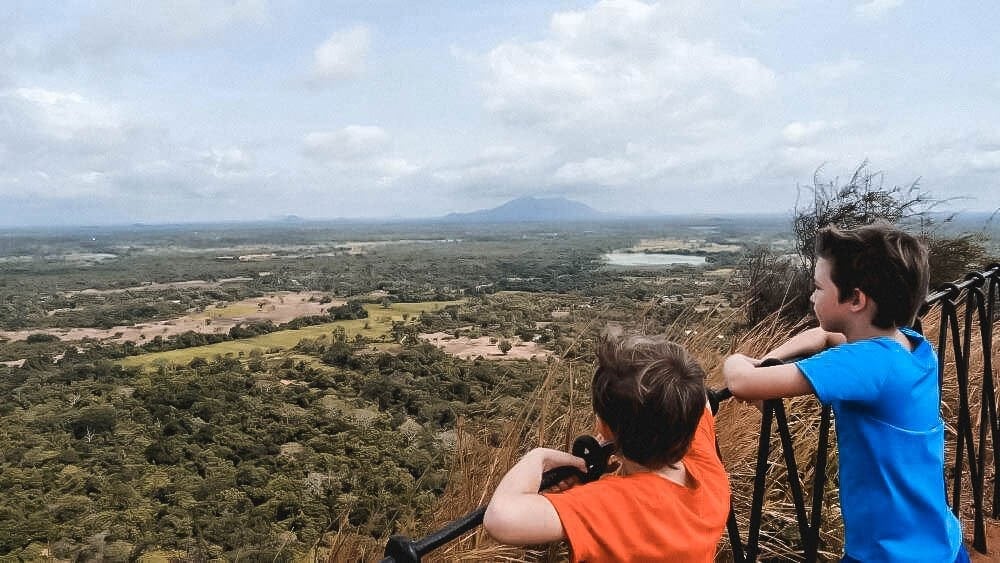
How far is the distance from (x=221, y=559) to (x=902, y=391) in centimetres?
2935

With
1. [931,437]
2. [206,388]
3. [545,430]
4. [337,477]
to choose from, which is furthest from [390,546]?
[206,388]

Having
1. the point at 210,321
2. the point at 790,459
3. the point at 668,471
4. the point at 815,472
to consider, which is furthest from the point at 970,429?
the point at 210,321

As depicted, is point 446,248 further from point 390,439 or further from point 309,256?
point 390,439

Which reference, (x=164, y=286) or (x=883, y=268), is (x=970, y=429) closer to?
(x=883, y=268)

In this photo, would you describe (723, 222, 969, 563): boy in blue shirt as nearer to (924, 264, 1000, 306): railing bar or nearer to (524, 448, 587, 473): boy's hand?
(524, 448, 587, 473): boy's hand

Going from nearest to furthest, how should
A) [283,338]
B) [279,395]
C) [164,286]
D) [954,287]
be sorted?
[954,287], [279,395], [283,338], [164,286]

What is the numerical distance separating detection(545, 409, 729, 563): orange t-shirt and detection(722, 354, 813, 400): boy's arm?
0.23 metres

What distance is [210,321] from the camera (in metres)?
75.3

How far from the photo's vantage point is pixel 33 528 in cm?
3372

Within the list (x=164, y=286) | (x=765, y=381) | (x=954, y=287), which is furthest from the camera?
(x=164, y=286)

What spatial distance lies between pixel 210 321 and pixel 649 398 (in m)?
81.6

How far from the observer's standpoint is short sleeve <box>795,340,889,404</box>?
134 cm

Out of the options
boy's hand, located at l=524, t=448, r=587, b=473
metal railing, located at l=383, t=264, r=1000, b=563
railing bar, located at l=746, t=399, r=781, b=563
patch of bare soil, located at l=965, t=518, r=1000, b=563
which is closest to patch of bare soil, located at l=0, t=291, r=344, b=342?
patch of bare soil, located at l=965, t=518, r=1000, b=563

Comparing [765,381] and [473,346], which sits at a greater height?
[765,381]
